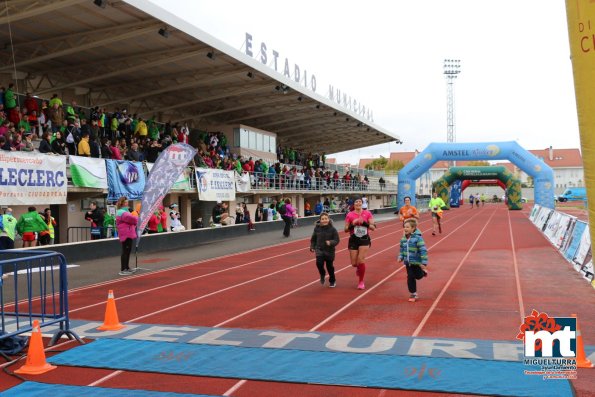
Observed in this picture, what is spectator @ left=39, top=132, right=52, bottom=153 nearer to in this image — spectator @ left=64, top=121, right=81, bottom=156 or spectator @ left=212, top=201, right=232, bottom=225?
spectator @ left=64, top=121, right=81, bottom=156

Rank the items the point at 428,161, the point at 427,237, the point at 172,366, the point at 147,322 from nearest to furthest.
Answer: the point at 172,366 → the point at 147,322 → the point at 427,237 → the point at 428,161

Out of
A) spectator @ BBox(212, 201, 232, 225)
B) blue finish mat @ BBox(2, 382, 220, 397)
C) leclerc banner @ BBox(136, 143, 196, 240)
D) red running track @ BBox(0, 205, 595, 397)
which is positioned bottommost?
blue finish mat @ BBox(2, 382, 220, 397)

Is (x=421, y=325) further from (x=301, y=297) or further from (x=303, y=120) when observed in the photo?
(x=303, y=120)

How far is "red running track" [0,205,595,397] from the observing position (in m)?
5.58

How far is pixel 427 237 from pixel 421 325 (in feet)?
54.1

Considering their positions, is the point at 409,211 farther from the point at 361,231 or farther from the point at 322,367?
the point at 322,367

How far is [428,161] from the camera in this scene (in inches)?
1626

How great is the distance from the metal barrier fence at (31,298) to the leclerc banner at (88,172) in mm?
3705

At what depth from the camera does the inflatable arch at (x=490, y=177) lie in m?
54.4

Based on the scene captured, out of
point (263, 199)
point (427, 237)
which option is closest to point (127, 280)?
point (427, 237)

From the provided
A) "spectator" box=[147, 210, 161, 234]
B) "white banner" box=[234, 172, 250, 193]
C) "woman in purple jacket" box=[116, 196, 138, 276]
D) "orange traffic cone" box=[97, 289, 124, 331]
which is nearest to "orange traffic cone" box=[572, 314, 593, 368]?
"orange traffic cone" box=[97, 289, 124, 331]

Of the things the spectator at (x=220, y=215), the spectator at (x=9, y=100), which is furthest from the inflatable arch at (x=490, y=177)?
the spectator at (x=9, y=100)

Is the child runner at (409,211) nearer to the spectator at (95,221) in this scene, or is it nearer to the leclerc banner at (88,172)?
the leclerc banner at (88,172)

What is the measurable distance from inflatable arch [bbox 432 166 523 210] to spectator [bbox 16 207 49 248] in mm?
43638
